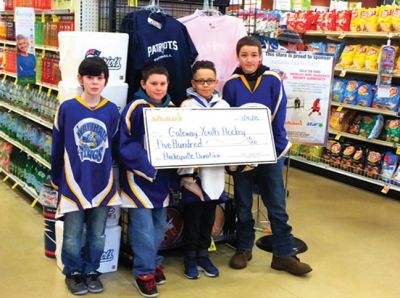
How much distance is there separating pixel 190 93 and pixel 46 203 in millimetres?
1358

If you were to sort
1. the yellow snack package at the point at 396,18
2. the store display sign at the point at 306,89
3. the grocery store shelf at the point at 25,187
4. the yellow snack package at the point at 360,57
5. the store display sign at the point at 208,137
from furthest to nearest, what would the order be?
the yellow snack package at the point at 360,57 → the yellow snack package at the point at 396,18 → the grocery store shelf at the point at 25,187 → the store display sign at the point at 306,89 → the store display sign at the point at 208,137

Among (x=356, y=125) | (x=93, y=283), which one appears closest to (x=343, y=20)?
(x=356, y=125)

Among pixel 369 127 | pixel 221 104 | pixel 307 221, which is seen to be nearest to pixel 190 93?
pixel 221 104

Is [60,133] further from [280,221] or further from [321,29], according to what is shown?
[321,29]

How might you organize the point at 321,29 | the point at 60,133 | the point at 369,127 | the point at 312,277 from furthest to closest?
the point at 321,29
the point at 369,127
the point at 312,277
the point at 60,133

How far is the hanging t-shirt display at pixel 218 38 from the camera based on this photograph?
396 centimetres

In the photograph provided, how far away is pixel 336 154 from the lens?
264 inches

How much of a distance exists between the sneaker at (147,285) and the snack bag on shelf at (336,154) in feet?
12.8

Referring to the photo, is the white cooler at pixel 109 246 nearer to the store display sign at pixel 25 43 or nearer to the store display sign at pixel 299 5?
the store display sign at pixel 25 43

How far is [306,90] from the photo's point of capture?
4.90m

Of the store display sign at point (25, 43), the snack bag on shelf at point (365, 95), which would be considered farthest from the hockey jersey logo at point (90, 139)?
the snack bag on shelf at point (365, 95)

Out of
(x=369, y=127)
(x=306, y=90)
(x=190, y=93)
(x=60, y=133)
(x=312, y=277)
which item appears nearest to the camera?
(x=60, y=133)

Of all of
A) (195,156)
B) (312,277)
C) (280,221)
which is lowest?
(312,277)

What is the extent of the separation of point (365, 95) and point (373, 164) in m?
0.83
